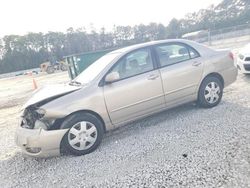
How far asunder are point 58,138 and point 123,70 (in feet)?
5.48

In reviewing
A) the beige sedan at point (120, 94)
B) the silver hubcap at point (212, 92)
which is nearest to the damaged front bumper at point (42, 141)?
the beige sedan at point (120, 94)

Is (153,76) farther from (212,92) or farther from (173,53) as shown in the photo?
(212,92)

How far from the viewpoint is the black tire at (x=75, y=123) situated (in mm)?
4082

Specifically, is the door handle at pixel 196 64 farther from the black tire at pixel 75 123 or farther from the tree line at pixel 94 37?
the tree line at pixel 94 37

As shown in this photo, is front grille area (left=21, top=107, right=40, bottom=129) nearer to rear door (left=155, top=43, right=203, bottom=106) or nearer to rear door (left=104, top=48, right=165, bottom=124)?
rear door (left=104, top=48, right=165, bottom=124)

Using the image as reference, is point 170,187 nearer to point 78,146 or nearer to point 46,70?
point 78,146

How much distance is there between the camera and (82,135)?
4184 millimetres

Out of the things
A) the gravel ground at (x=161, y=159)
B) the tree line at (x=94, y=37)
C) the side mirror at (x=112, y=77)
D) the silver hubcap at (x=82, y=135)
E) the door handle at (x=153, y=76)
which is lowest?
the gravel ground at (x=161, y=159)

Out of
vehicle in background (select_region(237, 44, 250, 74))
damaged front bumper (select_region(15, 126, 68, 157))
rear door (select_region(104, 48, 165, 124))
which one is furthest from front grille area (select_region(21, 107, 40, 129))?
vehicle in background (select_region(237, 44, 250, 74))

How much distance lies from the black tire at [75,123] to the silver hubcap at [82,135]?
44 mm

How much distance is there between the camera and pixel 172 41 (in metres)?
5.29

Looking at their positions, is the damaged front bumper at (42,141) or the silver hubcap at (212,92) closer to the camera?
the damaged front bumper at (42,141)

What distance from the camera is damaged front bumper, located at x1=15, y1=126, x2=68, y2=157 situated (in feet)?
13.0

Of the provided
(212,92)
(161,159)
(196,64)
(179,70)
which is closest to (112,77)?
(179,70)
